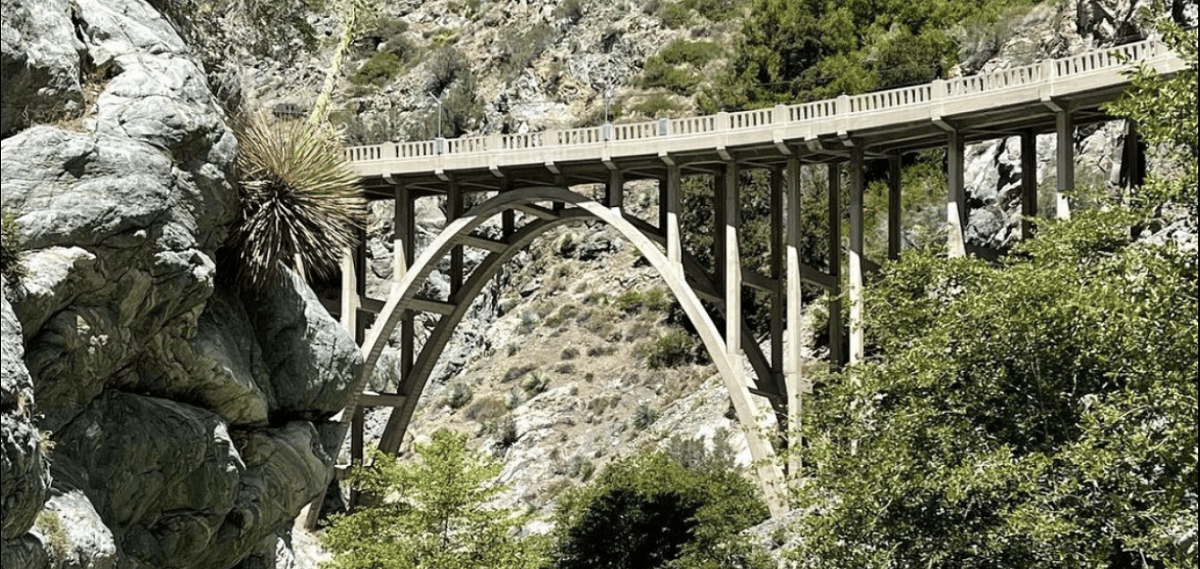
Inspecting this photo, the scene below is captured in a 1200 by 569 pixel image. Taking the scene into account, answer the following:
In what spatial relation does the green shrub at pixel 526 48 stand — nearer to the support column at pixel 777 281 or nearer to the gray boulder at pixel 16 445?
the support column at pixel 777 281

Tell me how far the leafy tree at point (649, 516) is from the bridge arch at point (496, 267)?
1.02 metres

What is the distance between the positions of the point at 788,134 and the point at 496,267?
40.3 ft

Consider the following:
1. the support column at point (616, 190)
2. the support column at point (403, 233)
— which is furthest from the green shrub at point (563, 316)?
the support column at point (616, 190)

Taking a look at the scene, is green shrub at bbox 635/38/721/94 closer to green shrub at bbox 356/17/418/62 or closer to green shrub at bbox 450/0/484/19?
green shrub at bbox 450/0/484/19

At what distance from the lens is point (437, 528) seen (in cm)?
3466

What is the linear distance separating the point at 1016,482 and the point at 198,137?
1374 centimetres

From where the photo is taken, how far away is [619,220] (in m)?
44.2

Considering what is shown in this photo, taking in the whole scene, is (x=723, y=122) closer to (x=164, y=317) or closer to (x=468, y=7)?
(x=164, y=317)

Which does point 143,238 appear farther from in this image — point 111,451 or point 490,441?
point 490,441

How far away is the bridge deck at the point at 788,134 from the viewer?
3466 centimetres

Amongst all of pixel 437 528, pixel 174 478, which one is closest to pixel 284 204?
pixel 174 478

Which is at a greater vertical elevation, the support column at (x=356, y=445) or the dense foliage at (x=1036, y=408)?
the dense foliage at (x=1036, y=408)

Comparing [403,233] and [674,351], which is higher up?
[403,233]

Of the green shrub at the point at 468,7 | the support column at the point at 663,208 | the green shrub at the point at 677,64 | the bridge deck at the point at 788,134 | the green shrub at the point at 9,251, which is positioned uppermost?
the green shrub at the point at 468,7
